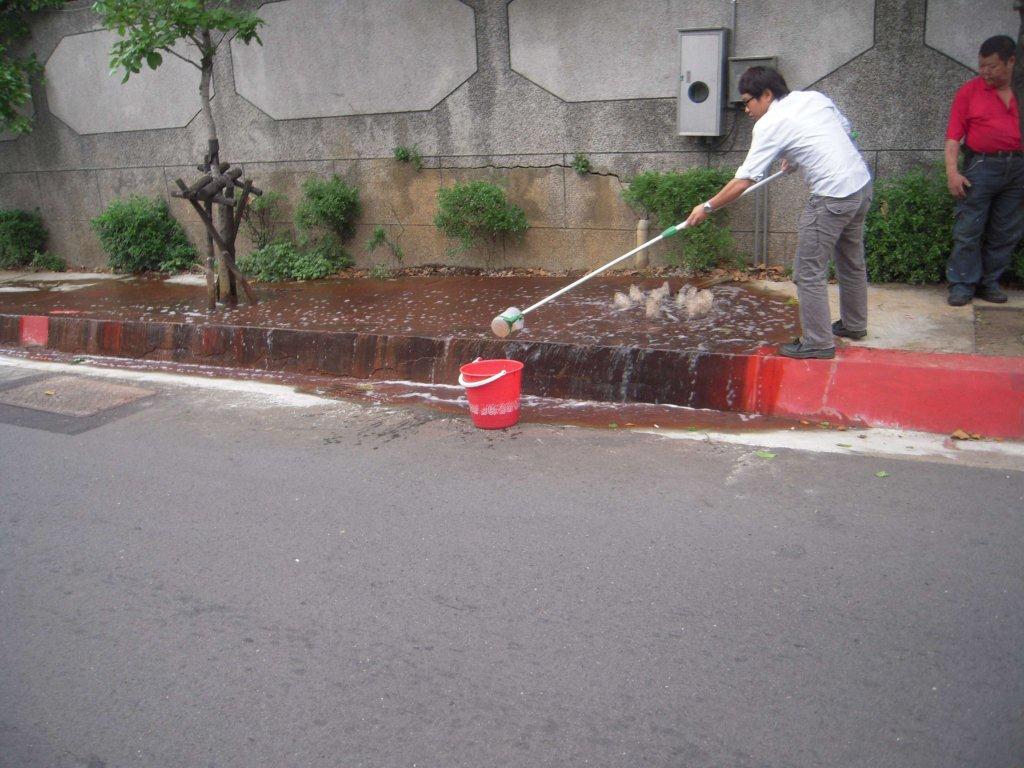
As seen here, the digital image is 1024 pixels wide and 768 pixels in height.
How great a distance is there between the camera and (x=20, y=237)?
11.9 meters

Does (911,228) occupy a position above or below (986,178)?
below

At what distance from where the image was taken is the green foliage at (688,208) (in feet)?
25.0

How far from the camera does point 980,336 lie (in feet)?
19.0

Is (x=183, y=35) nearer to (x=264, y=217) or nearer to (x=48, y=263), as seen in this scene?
(x=264, y=217)

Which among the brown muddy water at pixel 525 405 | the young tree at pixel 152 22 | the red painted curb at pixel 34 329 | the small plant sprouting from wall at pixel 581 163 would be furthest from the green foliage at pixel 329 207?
the red painted curb at pixel 34 329

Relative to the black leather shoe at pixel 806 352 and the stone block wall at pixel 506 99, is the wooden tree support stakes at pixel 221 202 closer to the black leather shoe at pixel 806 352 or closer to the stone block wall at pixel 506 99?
the stone block wall at pixel 506 99

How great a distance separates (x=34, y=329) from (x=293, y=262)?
8.49 ft

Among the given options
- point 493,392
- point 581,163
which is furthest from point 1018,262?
point 493,392

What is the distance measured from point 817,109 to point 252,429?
390 cm

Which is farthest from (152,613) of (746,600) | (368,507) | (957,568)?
(957,568)

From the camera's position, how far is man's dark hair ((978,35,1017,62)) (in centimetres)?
593

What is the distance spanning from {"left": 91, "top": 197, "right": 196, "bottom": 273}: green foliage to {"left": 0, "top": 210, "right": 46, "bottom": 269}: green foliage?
1.46 meters

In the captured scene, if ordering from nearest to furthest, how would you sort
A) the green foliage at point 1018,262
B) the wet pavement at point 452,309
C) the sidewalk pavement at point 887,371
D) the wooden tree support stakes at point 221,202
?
the sidewalk pavement at point 887,371 → the wet pavement at point 452,309 → the green foliage at point 1018,262 → the wooden tree support stakes at point 221,202

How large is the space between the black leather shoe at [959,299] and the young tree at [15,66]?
33.8 feet
